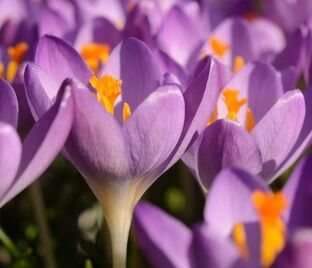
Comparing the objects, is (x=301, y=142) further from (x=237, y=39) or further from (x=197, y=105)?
(x=237, y=39)

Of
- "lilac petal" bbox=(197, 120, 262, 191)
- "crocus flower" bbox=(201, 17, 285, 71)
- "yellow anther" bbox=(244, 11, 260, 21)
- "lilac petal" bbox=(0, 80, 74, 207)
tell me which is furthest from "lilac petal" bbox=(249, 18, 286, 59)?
"lilac petal" bbox=(0, 80, 74, 207)

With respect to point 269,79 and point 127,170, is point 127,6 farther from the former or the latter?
point 127,170

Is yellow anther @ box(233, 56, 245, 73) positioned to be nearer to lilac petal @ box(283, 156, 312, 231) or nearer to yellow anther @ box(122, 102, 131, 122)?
yellow anther @ box(122, 102, 131, 122)

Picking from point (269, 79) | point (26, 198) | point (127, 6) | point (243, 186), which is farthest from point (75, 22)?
point (243, 186)

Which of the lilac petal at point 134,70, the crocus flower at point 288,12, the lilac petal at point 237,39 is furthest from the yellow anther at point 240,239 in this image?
the crocus flower at point 288,12

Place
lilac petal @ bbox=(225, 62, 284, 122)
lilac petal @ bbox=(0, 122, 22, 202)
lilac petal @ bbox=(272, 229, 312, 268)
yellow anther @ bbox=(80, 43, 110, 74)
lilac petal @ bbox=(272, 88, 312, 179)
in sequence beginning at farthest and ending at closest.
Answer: yellow anther @ bbox=(80, 43, 110, 74), lilac petal @ bbox=(225, 62, 284, 122), lilac petal @ bbox=(272, 88, 312, 179), lilac petal @ bbox=(0, 122, 22, 202), lilac petal @ bbox=(272, 229, 312, 268)

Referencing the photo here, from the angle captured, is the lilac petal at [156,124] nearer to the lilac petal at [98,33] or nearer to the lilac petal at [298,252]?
the lilac petal at [298,252]
